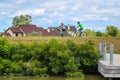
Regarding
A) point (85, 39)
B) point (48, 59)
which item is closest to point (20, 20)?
point (85, 39)

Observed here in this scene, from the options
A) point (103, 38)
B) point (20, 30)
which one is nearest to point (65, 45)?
point (103, 38)

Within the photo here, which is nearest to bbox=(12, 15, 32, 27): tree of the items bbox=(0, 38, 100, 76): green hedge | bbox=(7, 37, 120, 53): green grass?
bbox=(7, 37, 120, 53): green grass

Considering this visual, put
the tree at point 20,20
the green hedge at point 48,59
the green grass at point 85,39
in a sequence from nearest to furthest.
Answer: the green hedge at point 48,59, the green grass at point 85,39, the tree at point 20,20

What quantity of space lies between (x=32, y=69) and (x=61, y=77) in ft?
5.29

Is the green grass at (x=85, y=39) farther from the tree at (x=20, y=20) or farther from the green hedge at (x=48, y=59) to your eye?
the tree at (x=20, y=20)

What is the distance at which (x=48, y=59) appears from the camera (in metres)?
20.7

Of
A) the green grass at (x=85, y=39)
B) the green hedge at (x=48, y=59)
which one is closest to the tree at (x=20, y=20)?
the green grass at (x=85, y=39)

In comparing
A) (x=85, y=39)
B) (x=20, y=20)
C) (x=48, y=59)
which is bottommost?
(x=48, y=59)

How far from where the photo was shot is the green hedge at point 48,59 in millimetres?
20016

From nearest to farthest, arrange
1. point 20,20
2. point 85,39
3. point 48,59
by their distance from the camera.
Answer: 1. point 48,59
2. point 85,39
3. point 20,20

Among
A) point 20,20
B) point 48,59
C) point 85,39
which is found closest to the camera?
point 48,59

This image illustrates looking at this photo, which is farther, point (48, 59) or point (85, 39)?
point (85, 39)

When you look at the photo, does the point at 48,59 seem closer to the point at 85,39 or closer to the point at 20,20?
the point at 85,39

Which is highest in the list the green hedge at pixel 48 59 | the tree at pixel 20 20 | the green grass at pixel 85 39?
the tree at pixel 20 20
